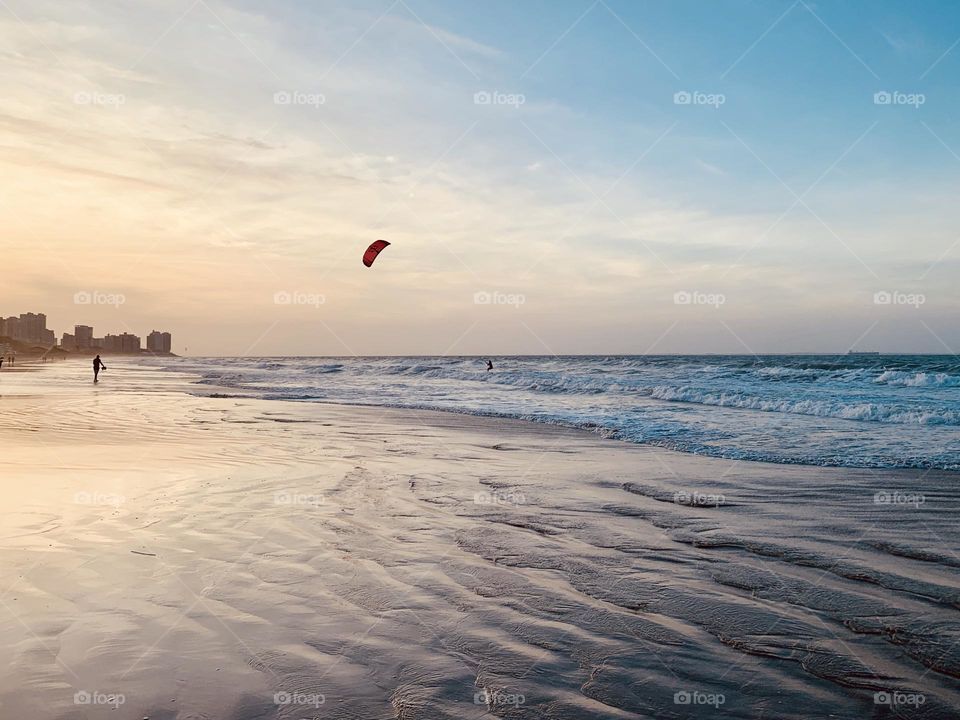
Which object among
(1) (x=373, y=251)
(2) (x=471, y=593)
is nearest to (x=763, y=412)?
(1) (x=373, y=251)

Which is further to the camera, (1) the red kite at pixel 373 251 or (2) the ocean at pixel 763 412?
(1) the red kite at pixel 373 251

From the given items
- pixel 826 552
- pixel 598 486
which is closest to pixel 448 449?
pixel 598 486

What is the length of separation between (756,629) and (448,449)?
376 inches

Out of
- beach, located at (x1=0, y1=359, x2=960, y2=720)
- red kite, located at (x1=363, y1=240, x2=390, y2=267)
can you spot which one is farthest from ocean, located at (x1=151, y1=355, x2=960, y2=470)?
red kite, located at (x1=363, y1=240, x2=390, y2=267)

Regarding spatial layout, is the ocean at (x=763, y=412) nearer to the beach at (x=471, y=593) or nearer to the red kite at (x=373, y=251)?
the beach at (x=471, y=593)

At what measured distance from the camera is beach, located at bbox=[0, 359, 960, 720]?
142 inches

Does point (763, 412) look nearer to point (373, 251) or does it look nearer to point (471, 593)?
point (373, 251)

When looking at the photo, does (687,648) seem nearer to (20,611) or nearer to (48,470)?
(20,611)

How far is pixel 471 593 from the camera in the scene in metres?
5.20

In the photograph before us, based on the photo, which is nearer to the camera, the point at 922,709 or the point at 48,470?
the point at 922,709

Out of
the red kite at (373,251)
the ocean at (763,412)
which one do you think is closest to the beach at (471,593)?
the ocean at (763,412)

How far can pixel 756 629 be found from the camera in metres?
4.54

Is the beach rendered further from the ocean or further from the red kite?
the red kite

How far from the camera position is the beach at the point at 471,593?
3.60 metres
